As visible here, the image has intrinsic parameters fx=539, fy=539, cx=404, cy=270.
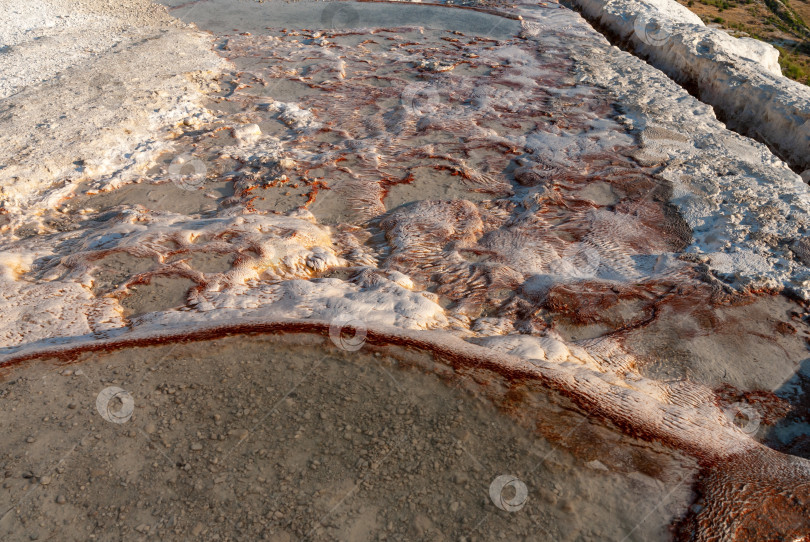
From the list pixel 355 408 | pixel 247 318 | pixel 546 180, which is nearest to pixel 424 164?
pixel 546 180
